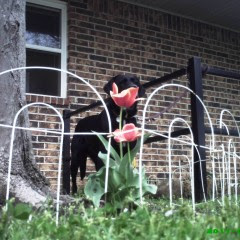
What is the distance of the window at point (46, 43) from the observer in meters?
5.57

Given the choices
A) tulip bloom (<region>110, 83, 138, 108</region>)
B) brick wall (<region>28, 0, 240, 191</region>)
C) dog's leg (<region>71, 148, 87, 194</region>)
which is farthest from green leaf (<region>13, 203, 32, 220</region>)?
brick wall (<region>28, 0, 240, 191</region>)

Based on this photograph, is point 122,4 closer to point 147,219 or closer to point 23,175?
point 23,175

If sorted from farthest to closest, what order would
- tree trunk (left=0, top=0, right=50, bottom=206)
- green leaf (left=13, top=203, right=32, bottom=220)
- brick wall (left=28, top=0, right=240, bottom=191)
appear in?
brick wall (left=28, top=0, right=240, bottom=191), tree trunk (left=0, top=0, right=50, bottom=206), green leaf (left=13, top=203, right=32, bottom=220)

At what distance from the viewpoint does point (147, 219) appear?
146 centimetres

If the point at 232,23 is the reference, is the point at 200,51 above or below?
below

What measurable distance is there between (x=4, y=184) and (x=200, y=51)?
5.14 meters

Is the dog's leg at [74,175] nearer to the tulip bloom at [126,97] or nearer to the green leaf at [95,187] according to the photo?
the green leaf at [95,187]

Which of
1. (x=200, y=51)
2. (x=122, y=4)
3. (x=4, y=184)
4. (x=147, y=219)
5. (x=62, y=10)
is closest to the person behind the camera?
(x=147, y=219)

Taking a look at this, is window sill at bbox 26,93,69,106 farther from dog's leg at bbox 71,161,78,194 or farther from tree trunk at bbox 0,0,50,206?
tree trunk at bbox 0,0,50,206

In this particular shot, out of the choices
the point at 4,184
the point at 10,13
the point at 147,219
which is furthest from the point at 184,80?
the point at 147,219

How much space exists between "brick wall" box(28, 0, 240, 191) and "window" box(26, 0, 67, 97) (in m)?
0.12

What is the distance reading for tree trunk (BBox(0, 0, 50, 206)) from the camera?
2447 mm

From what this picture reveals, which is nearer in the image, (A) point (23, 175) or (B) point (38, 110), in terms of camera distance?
(A) point (23, 175)

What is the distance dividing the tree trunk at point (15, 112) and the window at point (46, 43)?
2.66 meters
